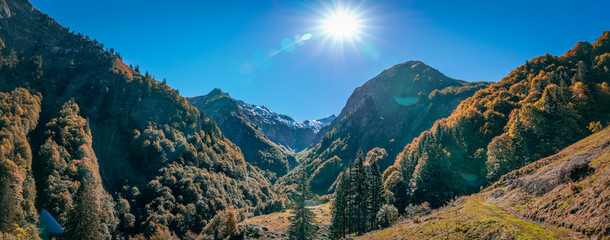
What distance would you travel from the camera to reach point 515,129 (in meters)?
83.4

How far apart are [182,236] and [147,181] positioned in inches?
1721

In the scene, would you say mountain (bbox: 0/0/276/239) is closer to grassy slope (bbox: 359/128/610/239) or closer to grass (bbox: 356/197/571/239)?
grass (bbox: 356/197/571/239)

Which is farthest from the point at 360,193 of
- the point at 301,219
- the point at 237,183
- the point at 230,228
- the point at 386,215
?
the point at 237,183

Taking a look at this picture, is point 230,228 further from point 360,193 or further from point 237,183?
point 237,183

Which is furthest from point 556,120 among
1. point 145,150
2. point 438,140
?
point 145,150

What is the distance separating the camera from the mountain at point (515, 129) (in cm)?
7469

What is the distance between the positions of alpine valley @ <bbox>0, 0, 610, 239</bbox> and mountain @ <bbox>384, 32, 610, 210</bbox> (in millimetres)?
492

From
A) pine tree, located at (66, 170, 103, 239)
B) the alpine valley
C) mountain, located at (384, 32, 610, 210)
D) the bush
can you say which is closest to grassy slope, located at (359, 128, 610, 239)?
the alpine valley

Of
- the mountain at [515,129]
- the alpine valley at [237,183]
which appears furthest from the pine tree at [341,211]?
the mountain at [515,129]

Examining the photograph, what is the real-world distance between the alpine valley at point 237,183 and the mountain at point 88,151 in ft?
2.29

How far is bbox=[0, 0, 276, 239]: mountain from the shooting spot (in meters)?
98.4

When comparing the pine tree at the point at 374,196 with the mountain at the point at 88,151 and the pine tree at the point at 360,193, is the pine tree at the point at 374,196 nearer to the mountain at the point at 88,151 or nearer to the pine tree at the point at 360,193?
the pine tree at the point at 360,193

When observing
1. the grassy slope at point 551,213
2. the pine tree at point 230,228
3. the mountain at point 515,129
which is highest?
the mountain at point 515,129

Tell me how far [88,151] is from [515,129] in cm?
20187
